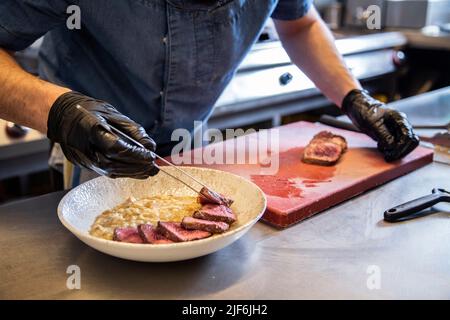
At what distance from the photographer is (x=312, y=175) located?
119cm

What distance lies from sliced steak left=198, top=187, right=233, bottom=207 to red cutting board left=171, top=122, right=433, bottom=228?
0.09 meters

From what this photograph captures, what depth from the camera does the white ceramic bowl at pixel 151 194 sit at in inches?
30.2

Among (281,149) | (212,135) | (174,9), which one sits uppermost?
(174,9)

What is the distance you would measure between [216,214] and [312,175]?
378 millimetres

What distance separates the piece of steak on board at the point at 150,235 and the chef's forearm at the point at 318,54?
2.82 ft

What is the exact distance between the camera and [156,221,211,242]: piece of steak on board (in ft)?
2.70

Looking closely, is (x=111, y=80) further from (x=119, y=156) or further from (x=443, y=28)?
(x=443, y=28)
